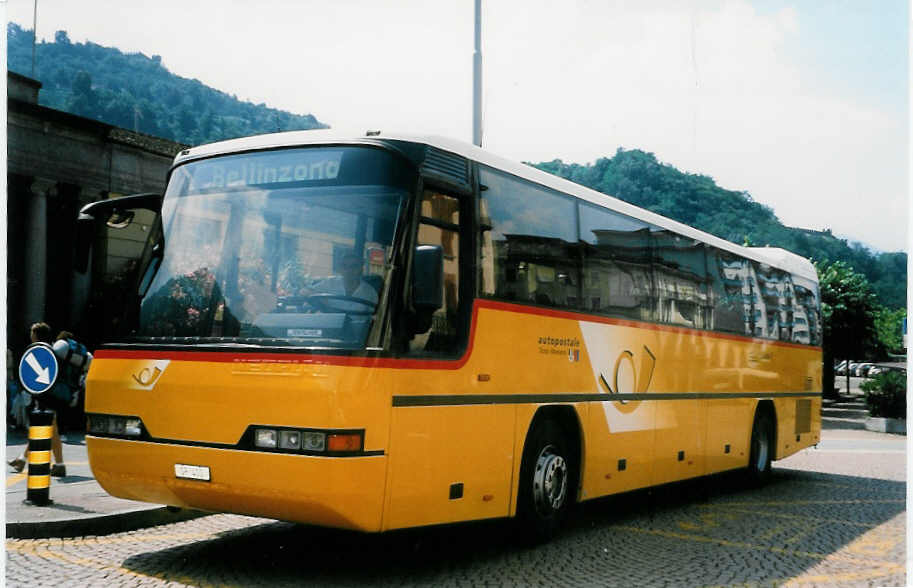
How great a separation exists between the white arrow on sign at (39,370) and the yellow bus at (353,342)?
2.02m

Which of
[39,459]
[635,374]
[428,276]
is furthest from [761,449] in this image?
[39,459]

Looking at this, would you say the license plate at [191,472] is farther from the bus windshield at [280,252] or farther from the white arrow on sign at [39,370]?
the white arrow on sign at [39,370]

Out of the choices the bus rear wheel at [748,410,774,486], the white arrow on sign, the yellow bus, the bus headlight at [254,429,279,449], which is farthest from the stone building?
the bus headlight at [254,429,279,449]

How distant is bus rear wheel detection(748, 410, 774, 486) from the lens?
14.2 meters

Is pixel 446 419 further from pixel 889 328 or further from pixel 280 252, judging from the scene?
pixel 889 328

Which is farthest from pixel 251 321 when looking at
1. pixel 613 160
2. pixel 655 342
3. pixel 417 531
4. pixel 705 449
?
pixel 613 160

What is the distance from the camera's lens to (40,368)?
918 cm

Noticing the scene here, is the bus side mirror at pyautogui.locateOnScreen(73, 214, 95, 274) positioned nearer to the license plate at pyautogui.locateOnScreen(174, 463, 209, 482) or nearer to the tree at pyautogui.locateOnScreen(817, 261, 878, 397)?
the license plate at pyautogui.locateOnScreen(174, 463, 209, 482)

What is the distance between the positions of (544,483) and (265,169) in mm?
3630

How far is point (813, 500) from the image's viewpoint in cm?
1266

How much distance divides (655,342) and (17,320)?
1514 centimetres

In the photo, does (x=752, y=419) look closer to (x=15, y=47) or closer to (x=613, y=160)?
(x=15, y=47)

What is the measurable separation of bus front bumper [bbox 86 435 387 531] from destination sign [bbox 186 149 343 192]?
78.5 inches

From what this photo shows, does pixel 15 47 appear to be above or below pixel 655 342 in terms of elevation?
above
